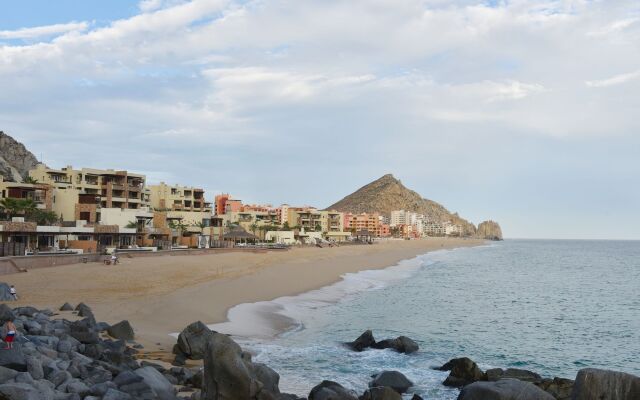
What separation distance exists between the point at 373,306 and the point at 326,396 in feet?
69.1

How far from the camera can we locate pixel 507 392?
9.80m

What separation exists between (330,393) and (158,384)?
13.6 ft

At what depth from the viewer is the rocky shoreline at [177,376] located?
987 centimetres

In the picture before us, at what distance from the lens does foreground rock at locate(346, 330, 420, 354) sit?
2091 centimetres

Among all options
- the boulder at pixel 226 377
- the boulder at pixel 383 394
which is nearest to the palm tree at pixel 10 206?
the boulder at pixel 226 377

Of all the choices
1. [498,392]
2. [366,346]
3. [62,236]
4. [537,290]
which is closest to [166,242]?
[62,236]

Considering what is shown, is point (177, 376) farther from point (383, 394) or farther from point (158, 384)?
point (383, 394)

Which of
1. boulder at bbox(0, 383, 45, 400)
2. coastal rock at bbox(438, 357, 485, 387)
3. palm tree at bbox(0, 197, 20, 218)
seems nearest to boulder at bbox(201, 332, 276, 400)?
boulder at bbox(0, 383, 45, 400)

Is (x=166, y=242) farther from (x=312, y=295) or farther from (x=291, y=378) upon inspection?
(x=291, y=378)

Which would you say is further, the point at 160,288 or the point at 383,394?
the point at 160,288

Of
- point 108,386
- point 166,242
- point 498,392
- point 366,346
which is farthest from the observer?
point 166,242

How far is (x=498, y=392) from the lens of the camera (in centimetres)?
986

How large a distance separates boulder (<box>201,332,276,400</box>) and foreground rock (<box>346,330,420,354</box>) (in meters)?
10.1

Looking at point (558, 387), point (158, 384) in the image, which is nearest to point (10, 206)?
point (158, 384)
